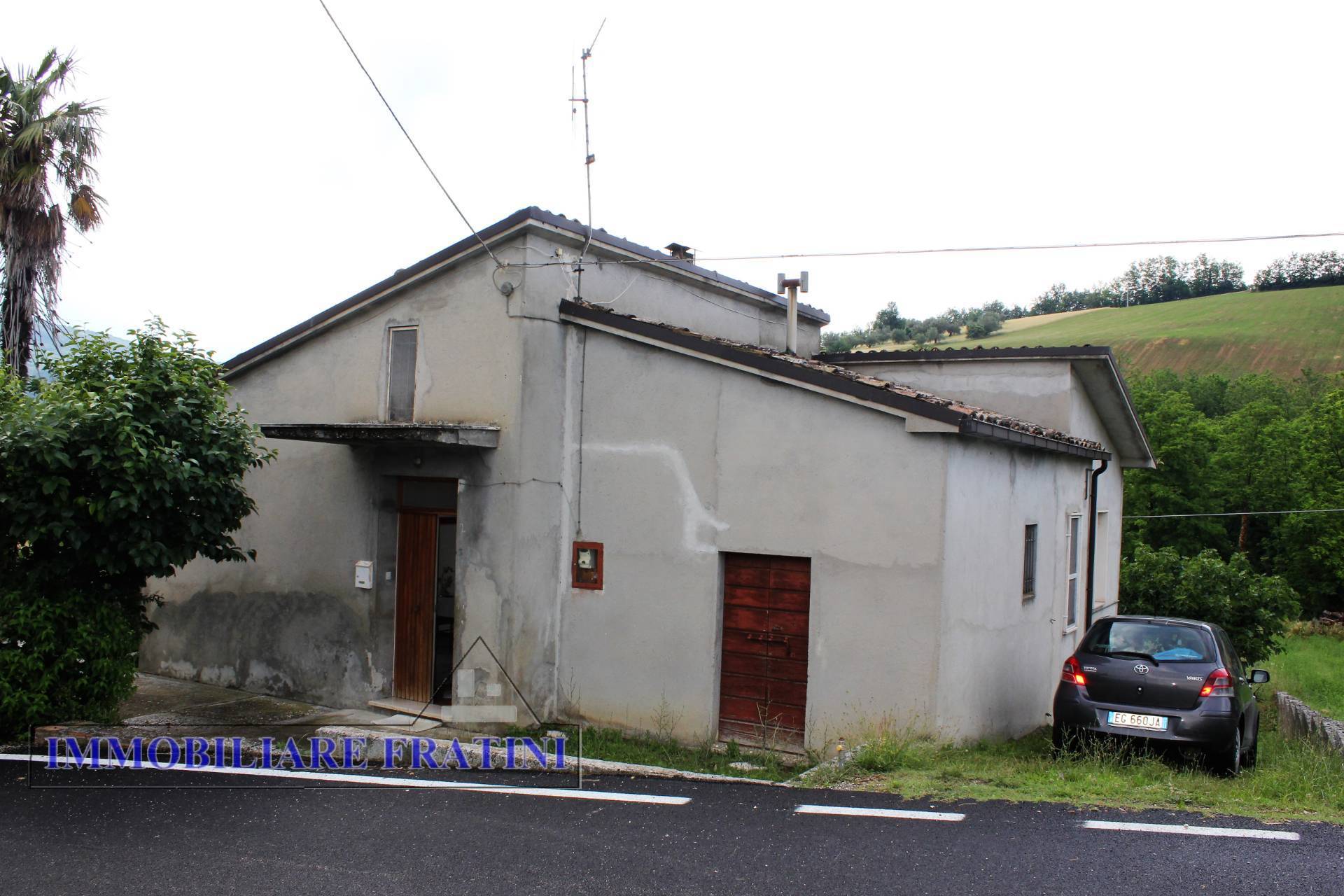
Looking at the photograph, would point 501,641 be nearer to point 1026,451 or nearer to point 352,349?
point 352,349

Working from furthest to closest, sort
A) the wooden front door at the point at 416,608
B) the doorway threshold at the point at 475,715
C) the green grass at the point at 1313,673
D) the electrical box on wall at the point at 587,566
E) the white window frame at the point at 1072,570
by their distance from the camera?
the green grass at the point at 1313,673, the white window frame at the point at 1072,570, the wooden front door at the point at 416,608, the electrical box on wall at the point at 587,566, the doorway threshold at the point at 475,715

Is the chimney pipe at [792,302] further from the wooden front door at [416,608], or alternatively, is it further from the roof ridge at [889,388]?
the wooden front door at [416,608]

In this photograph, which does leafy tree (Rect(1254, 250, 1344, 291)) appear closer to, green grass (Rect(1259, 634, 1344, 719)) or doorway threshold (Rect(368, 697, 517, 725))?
green grass (Rect(1259, 634, 1344, 719))

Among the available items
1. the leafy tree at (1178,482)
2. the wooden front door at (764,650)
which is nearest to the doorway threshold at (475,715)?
the wooden front door at (764,650)

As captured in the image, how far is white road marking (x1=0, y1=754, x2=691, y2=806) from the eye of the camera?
6.93m

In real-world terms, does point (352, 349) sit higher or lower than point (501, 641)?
higher

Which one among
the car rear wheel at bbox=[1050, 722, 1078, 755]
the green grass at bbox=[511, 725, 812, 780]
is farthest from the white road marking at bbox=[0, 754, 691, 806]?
the car rear wheel at bbox=[1050, 722, 1078, 755]

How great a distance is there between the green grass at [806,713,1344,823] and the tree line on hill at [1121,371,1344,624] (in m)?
33.1

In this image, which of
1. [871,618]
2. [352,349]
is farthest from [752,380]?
[352,349]

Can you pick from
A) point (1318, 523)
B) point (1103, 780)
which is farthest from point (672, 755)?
point (1318, 523)

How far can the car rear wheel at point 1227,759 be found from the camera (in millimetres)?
8289

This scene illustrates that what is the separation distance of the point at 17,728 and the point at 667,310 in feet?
25.4

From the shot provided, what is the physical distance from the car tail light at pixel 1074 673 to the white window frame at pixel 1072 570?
12.7 ft

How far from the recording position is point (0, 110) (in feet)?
52.0
